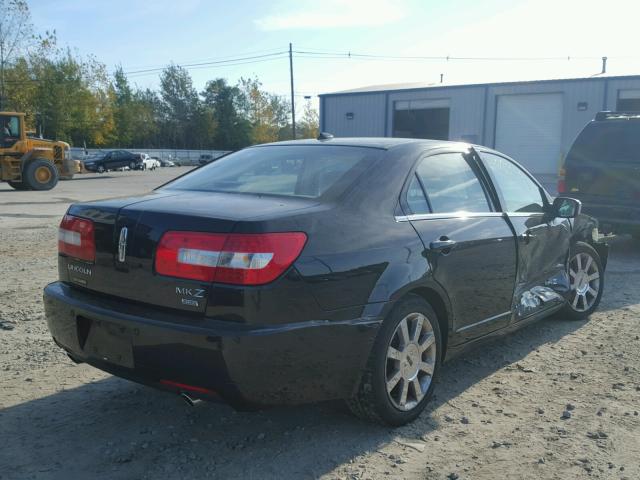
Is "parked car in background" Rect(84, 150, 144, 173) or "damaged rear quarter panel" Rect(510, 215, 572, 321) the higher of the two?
"damaged rear quarter panel" Rect(510, 215, 572, 321)

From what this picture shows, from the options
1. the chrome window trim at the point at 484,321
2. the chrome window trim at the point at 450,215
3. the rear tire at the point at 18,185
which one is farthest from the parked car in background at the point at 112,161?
the chrome window trim at the point at 484,321

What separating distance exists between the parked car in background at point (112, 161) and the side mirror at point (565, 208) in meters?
40.9

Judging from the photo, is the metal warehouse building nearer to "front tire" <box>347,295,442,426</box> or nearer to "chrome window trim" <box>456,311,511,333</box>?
"chrome window trim" <box>456,311,511,333</box>

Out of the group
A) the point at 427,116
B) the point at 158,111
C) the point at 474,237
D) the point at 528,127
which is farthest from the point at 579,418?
the point at 158,111

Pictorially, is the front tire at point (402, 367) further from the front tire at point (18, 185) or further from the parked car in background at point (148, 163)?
the parked car in background at point (148, 163)

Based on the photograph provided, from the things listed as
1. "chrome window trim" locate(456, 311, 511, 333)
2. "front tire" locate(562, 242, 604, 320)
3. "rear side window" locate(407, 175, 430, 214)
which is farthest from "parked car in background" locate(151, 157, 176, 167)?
"rear side window" locate(407, 175, 430, 214)

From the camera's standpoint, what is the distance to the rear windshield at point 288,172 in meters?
3.28

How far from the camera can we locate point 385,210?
320 cm

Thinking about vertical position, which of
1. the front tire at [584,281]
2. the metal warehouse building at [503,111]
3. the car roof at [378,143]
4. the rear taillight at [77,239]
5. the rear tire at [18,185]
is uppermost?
the metal warehouse building at [503,111]

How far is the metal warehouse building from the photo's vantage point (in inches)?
1163

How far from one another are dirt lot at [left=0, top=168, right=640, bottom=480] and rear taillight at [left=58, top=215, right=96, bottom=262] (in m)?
0.93

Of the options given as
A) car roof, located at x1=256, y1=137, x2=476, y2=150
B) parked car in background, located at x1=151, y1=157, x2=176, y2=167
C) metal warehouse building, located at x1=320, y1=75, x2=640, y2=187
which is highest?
metal warehouse building, located at x1=320, y1=75, x2=640, y2=187

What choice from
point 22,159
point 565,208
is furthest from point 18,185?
point 565,208

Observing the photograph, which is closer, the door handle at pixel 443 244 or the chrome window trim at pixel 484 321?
the door handle at pixel 443 244
